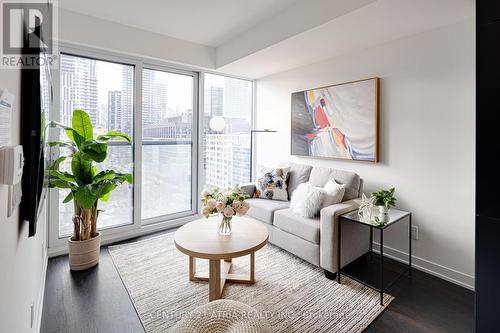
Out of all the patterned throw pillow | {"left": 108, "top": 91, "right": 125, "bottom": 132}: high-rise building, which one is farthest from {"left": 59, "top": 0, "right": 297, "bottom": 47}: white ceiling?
the patterned throw pillow

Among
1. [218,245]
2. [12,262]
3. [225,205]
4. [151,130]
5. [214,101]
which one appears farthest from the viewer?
[214,101]

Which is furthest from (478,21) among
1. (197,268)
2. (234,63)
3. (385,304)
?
(197,268)

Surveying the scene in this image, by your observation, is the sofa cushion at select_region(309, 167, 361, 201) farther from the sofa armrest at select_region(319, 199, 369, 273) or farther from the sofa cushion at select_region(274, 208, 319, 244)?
the sofa cushion at select_region(274, 208, 319, 244)

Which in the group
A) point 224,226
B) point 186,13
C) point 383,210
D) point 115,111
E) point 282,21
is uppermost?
point 186,13

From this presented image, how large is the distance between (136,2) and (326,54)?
2.23 metres

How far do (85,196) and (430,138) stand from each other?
338 cm

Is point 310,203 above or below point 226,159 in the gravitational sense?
below

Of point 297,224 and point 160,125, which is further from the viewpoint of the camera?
point 160,125

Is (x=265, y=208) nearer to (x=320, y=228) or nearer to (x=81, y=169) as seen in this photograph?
(x=320, y=228)

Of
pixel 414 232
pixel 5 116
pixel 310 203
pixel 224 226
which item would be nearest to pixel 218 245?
pixel 224 226

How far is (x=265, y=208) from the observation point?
124 inches

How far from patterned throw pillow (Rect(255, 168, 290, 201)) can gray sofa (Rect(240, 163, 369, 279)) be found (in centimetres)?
14

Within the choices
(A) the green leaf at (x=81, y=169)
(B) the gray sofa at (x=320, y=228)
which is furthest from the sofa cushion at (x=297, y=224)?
(A) the green leaf at (x=81, y=169)

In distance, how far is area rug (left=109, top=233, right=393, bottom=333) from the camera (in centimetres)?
189
